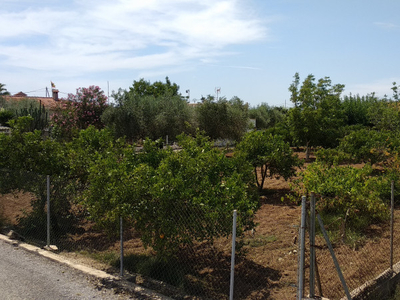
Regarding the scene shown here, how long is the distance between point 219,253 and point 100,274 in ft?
6.33

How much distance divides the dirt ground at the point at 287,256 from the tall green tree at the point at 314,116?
10843 mm

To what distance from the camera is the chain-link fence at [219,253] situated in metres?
5.29

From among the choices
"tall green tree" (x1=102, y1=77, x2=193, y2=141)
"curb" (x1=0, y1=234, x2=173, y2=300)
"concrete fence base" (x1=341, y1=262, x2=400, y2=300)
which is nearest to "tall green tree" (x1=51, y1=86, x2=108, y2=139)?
"tall green tree" (x1=102, y1=77, x2=193, y2=141)

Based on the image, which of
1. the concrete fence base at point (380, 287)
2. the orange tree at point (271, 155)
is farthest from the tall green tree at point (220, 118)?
Result: the concrete fence base at point (380, 287)

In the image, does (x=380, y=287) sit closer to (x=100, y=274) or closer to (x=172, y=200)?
(x=172, y=200)

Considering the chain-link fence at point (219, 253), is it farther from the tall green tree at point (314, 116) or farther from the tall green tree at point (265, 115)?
the tall green tree at point (265, 115)

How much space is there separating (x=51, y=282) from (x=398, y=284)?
500 centimetres

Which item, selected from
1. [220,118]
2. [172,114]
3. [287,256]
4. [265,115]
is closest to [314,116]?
[220,118]

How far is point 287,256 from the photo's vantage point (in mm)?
6332

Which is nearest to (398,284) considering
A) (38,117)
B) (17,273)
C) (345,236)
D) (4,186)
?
(345,236)

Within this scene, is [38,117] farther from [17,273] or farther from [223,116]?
[17,273]

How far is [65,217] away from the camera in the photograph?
324 inches

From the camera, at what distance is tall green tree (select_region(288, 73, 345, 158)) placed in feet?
63.0

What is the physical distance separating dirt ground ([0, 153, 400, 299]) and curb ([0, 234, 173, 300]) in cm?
21
